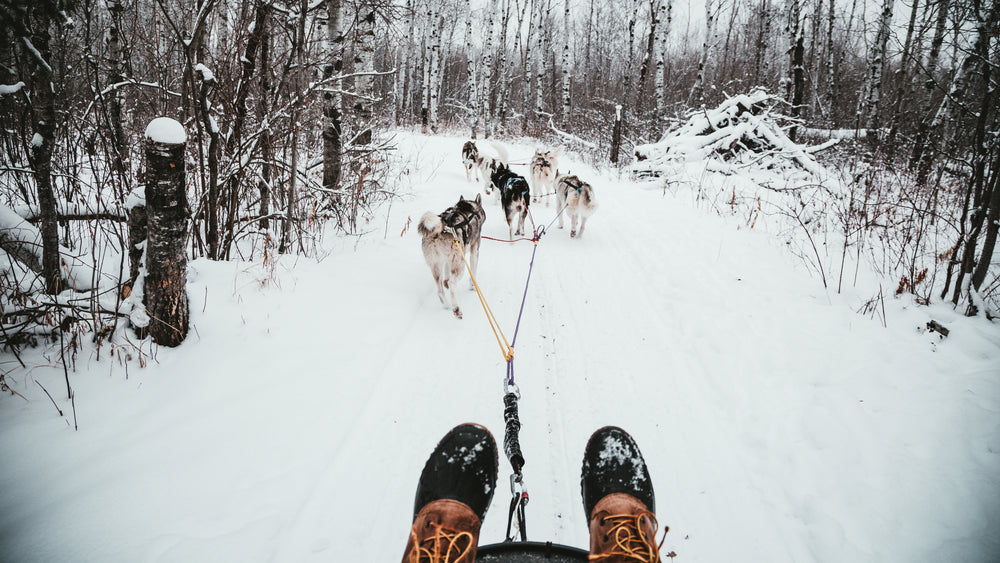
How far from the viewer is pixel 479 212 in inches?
191

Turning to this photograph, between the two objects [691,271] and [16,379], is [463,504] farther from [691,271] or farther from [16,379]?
[691,271]

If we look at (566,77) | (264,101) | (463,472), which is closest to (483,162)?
(264,101)

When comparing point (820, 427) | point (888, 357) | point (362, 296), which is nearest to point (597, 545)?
point (820, 427)

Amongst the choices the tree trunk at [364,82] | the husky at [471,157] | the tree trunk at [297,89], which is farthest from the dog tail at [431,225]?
the husky at [471,157]

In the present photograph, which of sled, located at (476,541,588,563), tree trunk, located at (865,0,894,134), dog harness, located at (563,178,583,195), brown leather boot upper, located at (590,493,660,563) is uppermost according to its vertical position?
tree trunk, located at (865,0,894,134)

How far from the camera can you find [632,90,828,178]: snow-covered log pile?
952 cm

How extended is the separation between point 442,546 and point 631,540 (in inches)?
29.5

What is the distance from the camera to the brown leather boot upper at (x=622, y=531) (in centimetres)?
157

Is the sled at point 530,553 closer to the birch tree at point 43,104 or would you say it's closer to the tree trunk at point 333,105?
the birch tree at point 43,104

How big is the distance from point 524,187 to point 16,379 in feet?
18.6

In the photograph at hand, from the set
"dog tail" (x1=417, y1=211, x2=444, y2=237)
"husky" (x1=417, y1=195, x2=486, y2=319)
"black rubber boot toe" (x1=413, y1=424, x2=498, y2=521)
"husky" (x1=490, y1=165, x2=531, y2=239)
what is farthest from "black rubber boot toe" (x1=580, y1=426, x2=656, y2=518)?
"husky" (x1=490, y1=165, x2=531, y2=239)

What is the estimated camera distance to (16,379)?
2.31 m

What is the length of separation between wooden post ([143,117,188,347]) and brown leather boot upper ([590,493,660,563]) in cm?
297

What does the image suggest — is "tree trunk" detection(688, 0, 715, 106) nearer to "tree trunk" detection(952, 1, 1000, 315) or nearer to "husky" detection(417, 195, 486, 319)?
"tree trunk" detection(952, 1, 1000, 315)
